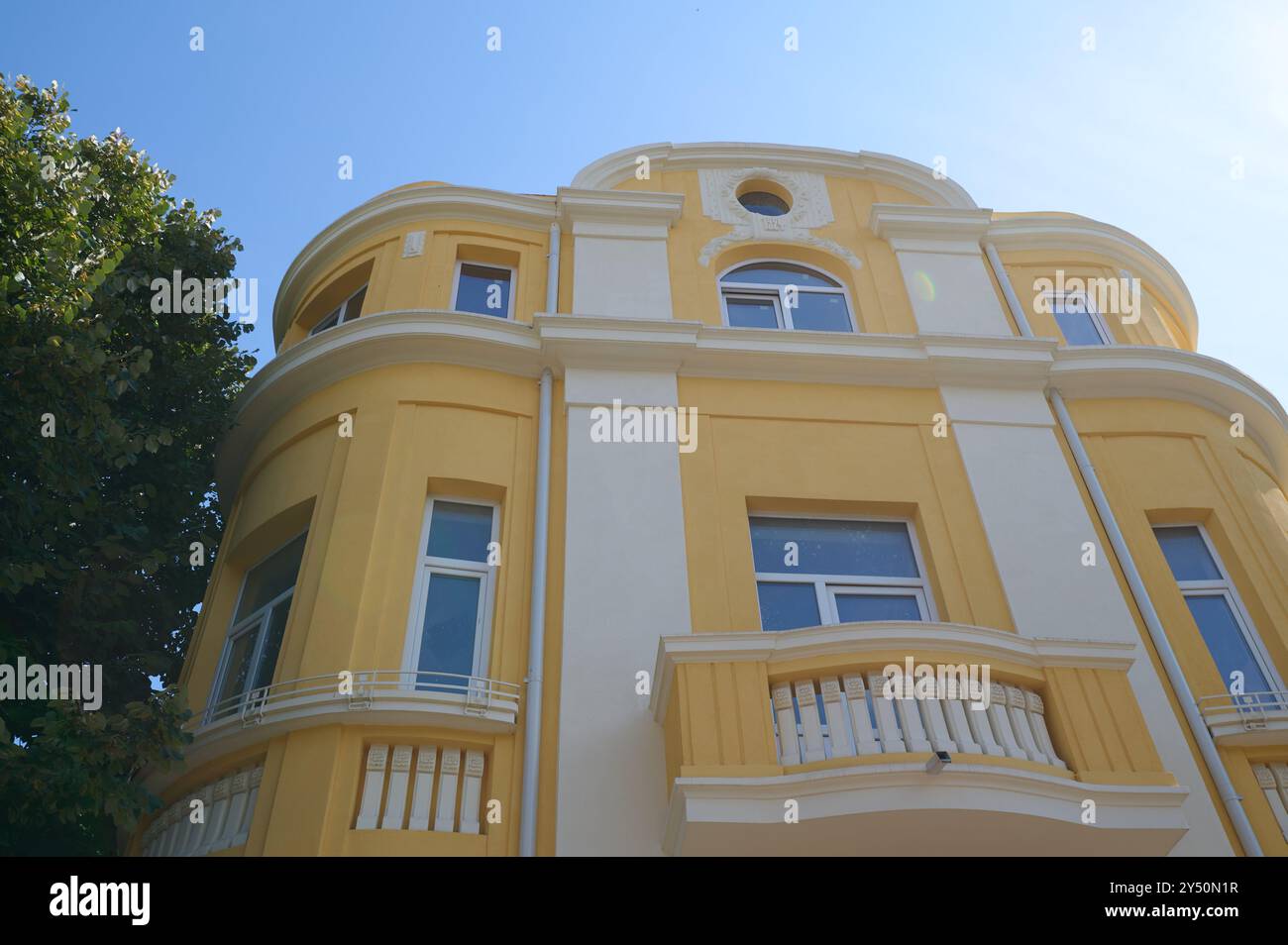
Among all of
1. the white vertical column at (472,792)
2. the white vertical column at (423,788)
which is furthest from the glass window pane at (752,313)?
the white vertical column at (423,788)

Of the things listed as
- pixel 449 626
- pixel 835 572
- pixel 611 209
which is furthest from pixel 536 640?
pixel 611 209

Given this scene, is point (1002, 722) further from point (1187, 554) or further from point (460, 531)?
point (460, 531)

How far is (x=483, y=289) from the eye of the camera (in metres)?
13.8

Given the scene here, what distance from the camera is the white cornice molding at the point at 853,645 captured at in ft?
28.0

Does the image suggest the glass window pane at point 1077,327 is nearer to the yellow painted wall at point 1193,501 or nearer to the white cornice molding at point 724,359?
the white cornice molding at point 724,359

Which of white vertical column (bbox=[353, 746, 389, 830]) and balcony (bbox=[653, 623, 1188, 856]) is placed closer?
balcony (bbox=[653, 623, 1188, 856])

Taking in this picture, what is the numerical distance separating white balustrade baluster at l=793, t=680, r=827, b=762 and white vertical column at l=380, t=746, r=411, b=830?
3.17 m

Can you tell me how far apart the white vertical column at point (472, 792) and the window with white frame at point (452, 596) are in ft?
2.04

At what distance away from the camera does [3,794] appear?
27.8 feet

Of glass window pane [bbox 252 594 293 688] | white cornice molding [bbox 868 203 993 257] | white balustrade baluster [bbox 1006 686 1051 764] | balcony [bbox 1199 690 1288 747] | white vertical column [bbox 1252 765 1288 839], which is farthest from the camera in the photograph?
white cornice molding [bbox 868 203 993 257]

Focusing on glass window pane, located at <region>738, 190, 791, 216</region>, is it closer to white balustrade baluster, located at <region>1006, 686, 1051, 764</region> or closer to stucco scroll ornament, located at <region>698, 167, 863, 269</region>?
stucco scroll ornament, located at <region>698, 167, 863, 269</region>

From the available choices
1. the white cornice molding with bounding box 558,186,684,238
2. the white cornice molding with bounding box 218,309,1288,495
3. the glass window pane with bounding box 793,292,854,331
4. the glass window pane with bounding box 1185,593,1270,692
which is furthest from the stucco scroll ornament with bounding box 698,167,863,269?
the glass window pane with bounding box 1185,593,1270,692

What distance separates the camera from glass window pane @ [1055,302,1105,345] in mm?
14133
